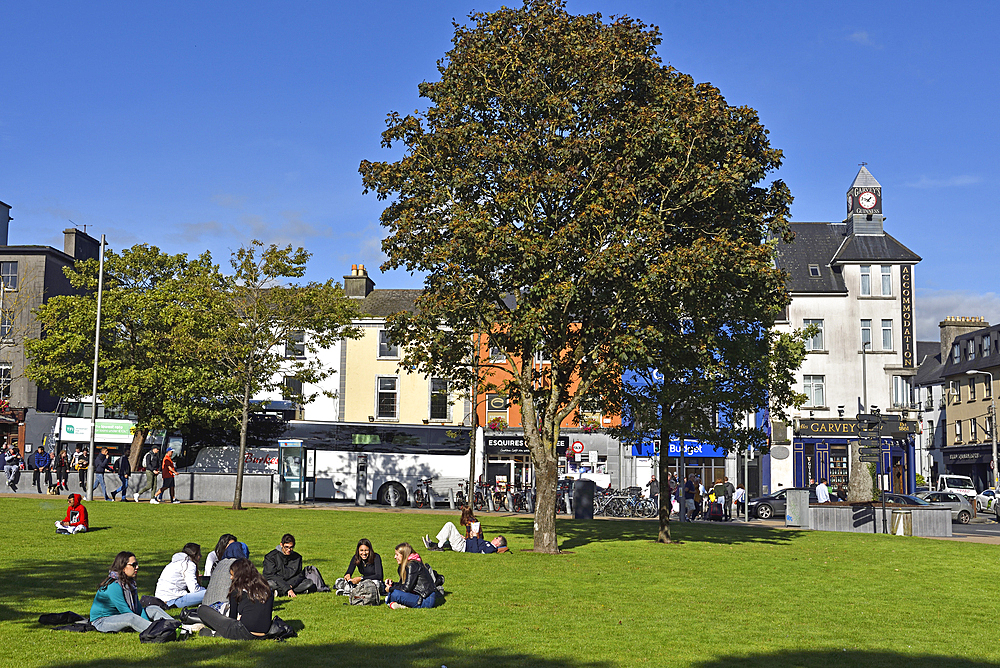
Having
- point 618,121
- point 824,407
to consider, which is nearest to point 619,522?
point 618,121

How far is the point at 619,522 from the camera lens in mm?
35906

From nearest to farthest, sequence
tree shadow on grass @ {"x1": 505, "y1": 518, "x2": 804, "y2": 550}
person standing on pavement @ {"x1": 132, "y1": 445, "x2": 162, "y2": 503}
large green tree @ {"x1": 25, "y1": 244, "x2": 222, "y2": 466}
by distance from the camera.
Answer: tree shadow on grass @ {"x1": 505, "y1": 518, "x2": 804, "y2": 550}, person standing on pavement @ {"x1": 132, "y1": 445, "x2": 162, "y2": 503}, large green tree @ {"x1": 25, "y1": 244, "x2": 222, "y2": 466}

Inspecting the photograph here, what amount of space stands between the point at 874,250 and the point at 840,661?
185 ft

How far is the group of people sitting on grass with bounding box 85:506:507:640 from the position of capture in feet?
38.0

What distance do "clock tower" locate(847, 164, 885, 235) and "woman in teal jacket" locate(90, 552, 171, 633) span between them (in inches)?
2342

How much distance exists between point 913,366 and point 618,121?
4569 centimetres

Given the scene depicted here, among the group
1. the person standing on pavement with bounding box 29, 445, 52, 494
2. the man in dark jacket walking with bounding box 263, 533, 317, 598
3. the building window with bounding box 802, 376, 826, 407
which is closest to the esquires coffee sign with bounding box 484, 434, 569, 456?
the building window with bounding box 802, 376, 826, 407

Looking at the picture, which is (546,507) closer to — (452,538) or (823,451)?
(452,538)

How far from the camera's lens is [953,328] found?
255 feet

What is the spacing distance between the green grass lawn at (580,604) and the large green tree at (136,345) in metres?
14.1

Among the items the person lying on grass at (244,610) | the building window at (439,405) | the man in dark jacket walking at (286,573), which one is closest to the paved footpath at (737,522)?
the building window at (439,405)

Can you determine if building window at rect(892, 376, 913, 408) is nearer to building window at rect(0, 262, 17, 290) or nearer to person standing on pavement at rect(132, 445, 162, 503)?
person standing on pavement at rect(132, 445, 162, 503)

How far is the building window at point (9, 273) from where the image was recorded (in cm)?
5778

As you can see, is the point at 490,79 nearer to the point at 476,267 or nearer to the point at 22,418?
the point at 476,267
